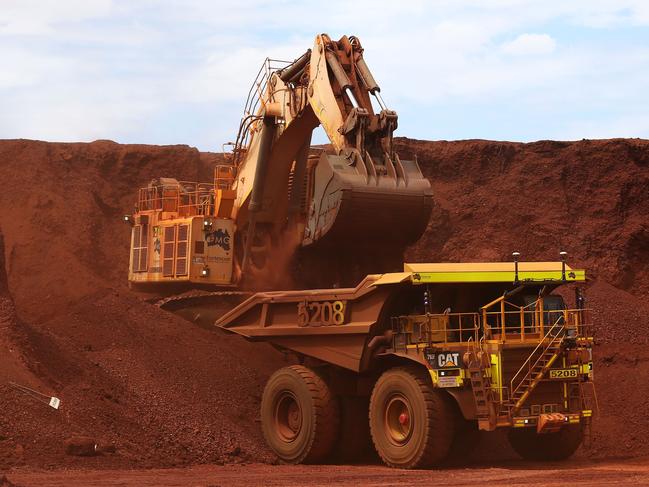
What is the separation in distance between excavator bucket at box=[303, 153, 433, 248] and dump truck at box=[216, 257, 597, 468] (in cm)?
145

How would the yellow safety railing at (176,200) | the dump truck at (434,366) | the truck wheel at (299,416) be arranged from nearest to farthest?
the dump truck at (434,366) < the truck wheel at (299,416) < the yellow safety railing at (176,200)

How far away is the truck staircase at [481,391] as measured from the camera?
14.5 meters

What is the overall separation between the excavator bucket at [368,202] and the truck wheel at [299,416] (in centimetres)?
232

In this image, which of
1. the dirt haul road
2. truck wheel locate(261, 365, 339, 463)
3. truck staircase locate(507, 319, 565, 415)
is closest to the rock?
the dirt haul road

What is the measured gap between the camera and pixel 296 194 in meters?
21.8

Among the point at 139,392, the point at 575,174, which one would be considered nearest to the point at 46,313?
the point at 139,392

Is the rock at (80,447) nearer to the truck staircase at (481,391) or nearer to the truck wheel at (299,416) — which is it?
the truck wheel at (299,416)

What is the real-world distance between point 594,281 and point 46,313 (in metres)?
12.7

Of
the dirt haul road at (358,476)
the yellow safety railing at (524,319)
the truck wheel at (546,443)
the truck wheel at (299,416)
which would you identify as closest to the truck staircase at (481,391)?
the yellow safety railing at (524,319)

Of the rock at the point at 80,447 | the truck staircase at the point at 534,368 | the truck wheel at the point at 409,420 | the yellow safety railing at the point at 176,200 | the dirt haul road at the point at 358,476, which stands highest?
the yellow safety railing at the point at 176,200

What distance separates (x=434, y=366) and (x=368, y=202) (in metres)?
3.55

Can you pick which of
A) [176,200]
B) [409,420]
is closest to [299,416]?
[409,420]

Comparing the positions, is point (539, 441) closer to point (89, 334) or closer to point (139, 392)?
point (139, 392)

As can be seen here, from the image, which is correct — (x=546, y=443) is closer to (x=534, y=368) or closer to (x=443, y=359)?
(x=534, y=368)
